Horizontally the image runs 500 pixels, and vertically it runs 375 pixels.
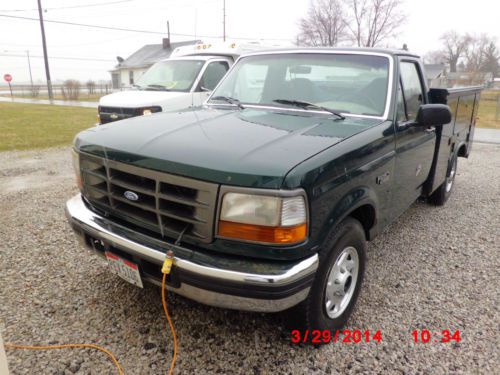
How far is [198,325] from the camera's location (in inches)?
105

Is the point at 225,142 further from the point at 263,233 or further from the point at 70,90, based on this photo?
the point at 70,90

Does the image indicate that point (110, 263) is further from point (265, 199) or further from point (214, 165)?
point (265, 199)

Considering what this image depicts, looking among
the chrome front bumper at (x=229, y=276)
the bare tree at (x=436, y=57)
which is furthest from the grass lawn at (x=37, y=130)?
the bare tree at (x=436, y=57)

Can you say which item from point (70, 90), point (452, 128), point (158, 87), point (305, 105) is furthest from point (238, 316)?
point (70, 90)

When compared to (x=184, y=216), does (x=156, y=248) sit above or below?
below

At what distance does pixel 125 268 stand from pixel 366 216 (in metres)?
1.69

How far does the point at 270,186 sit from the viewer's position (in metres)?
1.88

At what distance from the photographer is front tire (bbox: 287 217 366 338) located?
7.32 feet

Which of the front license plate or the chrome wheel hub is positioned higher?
the front license plate

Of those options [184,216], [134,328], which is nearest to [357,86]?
[184,216]

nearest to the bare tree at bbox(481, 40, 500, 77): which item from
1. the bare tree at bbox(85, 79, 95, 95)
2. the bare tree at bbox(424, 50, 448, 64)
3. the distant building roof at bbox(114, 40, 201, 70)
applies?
the bare tree at bbox(424, 50, 448, 64)

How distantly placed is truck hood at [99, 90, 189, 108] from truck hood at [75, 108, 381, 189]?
173 inches

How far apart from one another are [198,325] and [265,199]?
126cm

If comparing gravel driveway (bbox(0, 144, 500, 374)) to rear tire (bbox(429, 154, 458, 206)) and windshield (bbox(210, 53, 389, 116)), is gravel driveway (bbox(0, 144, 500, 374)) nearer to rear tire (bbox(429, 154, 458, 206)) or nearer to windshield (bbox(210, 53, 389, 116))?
rear tire (bbox(429, 154, 458, 206))
